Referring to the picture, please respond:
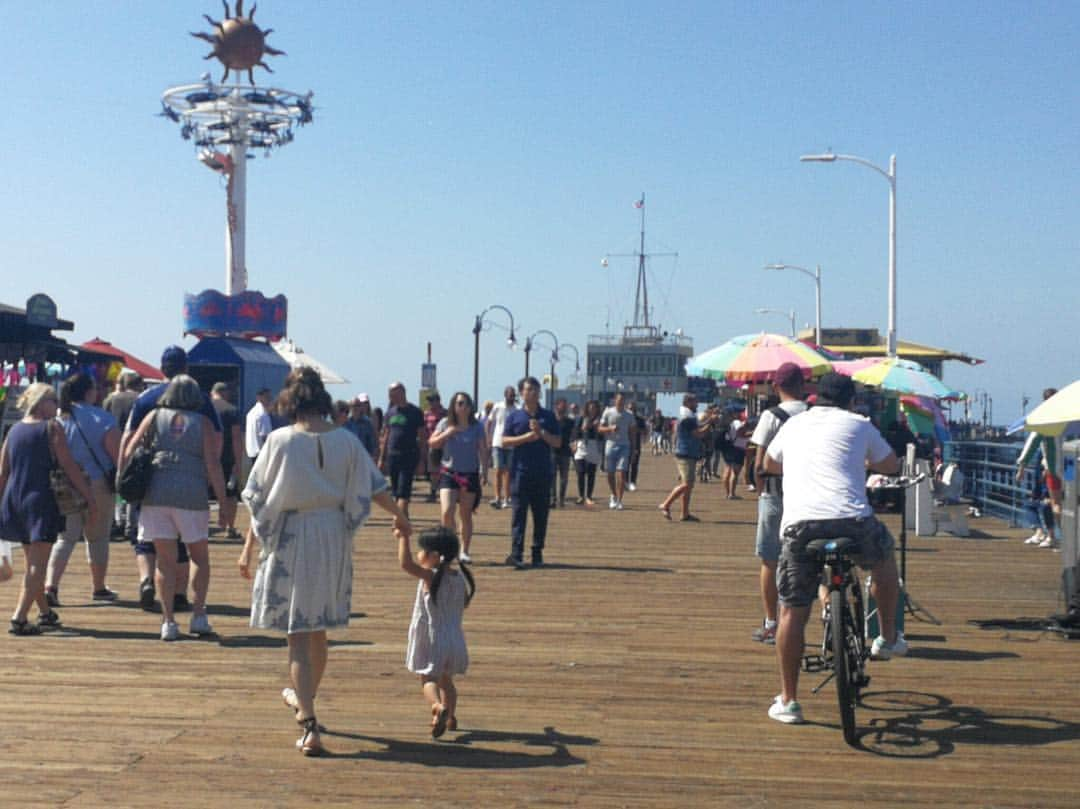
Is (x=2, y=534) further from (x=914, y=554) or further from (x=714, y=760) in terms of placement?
(x=914, y=554)

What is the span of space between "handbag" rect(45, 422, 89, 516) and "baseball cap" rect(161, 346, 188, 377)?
0.89 m

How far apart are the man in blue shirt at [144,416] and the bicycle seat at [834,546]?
4327 mm

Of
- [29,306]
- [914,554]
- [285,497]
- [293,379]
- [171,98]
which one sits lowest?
[914,554]

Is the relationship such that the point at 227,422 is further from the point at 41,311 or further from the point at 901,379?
the point at 901,379

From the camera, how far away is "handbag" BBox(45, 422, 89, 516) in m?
10.1

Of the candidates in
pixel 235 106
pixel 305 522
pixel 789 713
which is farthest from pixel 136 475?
pixel 235 106

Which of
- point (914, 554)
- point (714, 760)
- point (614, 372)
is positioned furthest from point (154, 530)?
point (614, 372)

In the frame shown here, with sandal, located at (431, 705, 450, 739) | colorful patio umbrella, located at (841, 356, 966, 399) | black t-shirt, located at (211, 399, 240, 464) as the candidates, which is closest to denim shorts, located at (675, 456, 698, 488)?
colorful patio umbrella, located at (841, 356, 966, 399)

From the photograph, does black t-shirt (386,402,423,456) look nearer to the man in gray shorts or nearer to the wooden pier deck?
the wooden pier deck

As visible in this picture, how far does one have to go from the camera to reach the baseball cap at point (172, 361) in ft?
33.4

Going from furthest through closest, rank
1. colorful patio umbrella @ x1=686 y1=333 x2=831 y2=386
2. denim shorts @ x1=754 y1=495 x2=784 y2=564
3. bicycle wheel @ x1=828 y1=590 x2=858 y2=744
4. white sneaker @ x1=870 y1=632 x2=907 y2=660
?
colorful patio umbrella @ x1=686 y1=333 x2=831 y2=386, denim shorts @ x1=754 y1=495 x2=784 y2=564, white sneaker @ x1=870 y1=632 x2=907 y2=660, bicycle wheel @ x1=828 y1=590 x2=858 y2=744

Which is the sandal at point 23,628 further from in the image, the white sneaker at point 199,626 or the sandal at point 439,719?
the sandal at point 439,719

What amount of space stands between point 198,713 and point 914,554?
1122cm

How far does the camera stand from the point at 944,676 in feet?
28.7
